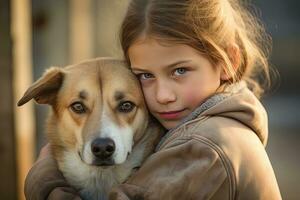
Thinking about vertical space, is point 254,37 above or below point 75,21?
above

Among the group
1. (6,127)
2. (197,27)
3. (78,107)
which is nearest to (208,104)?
(197,27)

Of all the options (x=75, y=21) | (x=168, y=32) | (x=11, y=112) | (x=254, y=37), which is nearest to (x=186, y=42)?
(x=168, y=32)

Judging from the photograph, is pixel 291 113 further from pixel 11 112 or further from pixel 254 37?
pixel 254 37

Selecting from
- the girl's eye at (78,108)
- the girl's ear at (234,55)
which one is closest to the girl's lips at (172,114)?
the girl's ear at (234,55)

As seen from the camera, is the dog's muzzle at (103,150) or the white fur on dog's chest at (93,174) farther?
the white fur on dog's chest at (93,174)

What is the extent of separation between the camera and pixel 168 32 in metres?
2.72

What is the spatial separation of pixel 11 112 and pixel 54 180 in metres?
1.61

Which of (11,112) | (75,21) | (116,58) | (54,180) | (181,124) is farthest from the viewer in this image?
(75,21)

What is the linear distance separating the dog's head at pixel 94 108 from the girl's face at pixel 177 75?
0.19 m

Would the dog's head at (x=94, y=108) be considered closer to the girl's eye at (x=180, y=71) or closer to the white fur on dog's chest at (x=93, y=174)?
the white fur on dog's chest at (x=93, y=174)

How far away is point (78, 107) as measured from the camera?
2975 millimetres

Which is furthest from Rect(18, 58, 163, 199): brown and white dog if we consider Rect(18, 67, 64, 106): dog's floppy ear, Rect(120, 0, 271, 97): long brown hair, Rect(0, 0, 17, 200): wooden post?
Rect(0, 0, 17, 200): wooden post

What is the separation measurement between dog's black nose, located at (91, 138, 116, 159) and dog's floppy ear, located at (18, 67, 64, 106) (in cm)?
38

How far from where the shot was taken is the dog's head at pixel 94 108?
2805 mm
